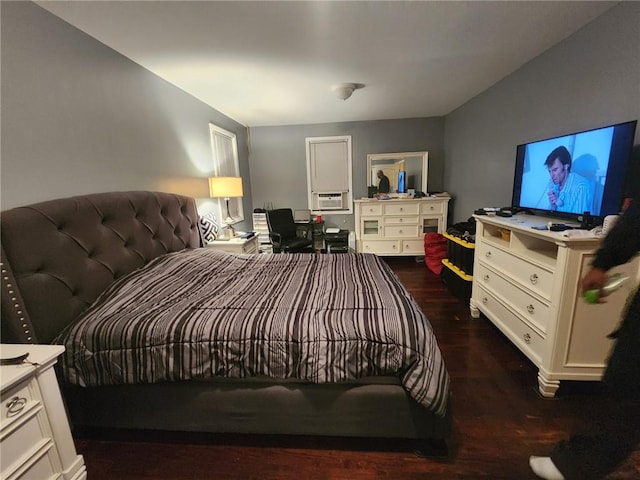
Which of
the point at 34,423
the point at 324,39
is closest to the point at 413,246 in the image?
the point at 324,39

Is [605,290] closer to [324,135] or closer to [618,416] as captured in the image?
[618,416]

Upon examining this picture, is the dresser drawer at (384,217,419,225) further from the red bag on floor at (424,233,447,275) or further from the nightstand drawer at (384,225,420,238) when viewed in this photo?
the red bag on floor at (424,233,447,275)

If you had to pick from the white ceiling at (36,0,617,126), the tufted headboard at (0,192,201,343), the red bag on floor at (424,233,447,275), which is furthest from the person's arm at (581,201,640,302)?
the red bag on floor at (424,233,447,275)

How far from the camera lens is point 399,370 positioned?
3.90 feet

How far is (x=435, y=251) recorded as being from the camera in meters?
3.70

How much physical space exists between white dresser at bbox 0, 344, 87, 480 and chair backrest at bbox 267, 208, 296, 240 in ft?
9.73

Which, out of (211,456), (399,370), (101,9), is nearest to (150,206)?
→ (101,9)

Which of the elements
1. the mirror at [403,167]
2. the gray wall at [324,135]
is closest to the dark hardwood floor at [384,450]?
the mirror at [403,167]

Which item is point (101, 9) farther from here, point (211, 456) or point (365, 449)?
point (365, 449)

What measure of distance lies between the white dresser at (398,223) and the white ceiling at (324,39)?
1581 mm

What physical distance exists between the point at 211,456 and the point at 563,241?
6.59ft

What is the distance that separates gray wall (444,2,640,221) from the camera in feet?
5.06

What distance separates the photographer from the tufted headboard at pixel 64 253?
1.15 meters

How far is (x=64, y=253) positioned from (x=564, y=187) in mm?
2906
